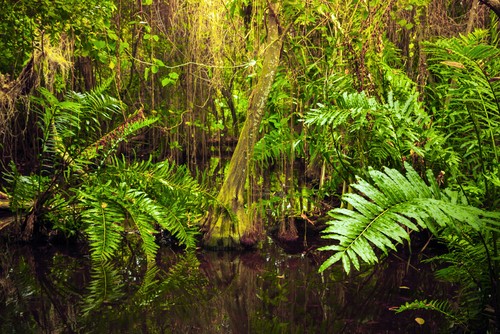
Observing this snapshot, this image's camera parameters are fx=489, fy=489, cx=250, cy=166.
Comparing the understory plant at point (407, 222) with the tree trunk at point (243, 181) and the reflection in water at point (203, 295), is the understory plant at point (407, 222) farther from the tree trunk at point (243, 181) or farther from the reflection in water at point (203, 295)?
the tree trunk at point (243, 181)

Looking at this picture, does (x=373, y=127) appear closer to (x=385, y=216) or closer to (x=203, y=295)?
(x=203, y=295)

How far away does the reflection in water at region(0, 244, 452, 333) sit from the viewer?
223cm

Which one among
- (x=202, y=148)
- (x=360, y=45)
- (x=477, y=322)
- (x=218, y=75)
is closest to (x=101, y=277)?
(x=477, y=322)

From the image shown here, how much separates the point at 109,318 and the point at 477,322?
1.63 metres

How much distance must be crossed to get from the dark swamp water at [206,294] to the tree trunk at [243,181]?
173mm

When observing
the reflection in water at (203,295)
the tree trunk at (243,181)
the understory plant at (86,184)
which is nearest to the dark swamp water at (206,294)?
the reflection in water at (203,295)

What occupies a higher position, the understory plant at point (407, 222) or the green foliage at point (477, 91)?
the green foliage at point (477, 91)

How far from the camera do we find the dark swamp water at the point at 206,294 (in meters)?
2.23

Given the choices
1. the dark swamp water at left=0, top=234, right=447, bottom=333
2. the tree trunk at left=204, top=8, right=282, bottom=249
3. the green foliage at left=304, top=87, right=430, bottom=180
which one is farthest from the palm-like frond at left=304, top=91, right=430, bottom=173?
the dark swamp water at left=0, top=234, right=447, bottom=333

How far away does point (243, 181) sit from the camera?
3.85 m

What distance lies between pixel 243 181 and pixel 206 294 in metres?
1.29

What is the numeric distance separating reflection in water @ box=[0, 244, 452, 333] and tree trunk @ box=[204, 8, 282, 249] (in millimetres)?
210

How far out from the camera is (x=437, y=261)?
3279 mm

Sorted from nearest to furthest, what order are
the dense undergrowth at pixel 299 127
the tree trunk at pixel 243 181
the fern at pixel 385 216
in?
the fern at pixel 385 216 → the dense undergrowth at pixel 299 127 → the tree trunk at pixel 243 181
